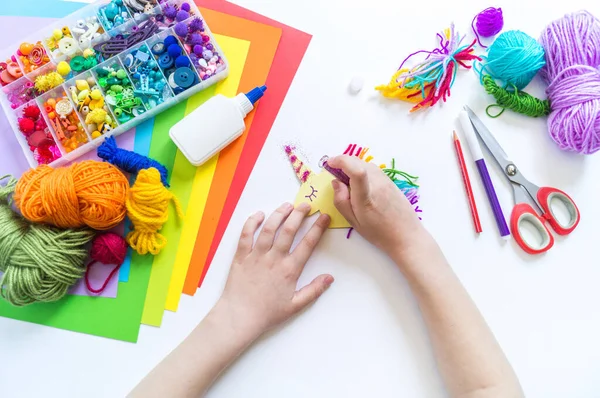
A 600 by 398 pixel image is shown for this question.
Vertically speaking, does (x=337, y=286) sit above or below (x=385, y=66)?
below

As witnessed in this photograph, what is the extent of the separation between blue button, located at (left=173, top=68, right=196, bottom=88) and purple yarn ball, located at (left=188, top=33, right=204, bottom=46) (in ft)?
0.18

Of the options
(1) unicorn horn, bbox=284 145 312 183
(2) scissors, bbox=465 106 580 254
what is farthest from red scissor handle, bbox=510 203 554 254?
(1) unicorn horn, bbox=284 145 312 183

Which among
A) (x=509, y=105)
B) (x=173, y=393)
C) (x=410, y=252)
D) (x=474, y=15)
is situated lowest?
(x=173, y=393)

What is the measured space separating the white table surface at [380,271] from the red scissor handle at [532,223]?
2 centimetres

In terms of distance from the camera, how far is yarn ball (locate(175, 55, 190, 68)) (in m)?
0.81

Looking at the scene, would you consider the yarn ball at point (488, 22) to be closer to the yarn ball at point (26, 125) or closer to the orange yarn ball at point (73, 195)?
the orange yarn ball at point (73, 195)

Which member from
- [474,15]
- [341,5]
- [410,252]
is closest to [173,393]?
[410,252]

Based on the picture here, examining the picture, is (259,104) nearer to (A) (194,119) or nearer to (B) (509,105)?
(A) (194,119)

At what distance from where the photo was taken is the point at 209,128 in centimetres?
80

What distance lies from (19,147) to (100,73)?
0.21 metres

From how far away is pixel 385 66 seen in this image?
859mm

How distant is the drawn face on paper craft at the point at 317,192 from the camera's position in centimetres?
82

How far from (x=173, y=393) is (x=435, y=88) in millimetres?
692

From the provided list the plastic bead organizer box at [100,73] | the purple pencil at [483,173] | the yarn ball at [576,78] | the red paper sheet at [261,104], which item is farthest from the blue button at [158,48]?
the yarn ball at [576,78]
